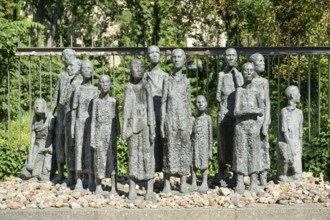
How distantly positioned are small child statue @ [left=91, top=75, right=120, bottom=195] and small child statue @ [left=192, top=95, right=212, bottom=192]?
1183mm

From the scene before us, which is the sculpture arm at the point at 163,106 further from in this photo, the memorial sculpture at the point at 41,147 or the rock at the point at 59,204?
the memorial sculpture at the point at 41,147

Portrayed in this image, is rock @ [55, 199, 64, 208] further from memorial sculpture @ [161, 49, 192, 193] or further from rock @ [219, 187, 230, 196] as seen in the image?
rock @ [219, 187, 230, 196]

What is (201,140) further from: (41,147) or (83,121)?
(41,147)

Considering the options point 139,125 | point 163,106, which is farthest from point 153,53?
point 139,125

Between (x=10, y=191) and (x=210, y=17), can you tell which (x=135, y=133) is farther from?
(x=210, y=17)

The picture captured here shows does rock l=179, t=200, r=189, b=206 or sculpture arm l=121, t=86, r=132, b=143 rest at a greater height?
sculpture arm l=121, t=86, r=132, b=143

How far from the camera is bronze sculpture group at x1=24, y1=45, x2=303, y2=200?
8516 millimetres

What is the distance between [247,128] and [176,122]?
0.98 meters

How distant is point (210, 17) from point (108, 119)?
9.59 metres

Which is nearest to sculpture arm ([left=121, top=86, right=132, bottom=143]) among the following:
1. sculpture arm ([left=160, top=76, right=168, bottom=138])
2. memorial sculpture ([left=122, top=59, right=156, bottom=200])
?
memorial sculpture ([left=122, top=59, right=156, bottom=200])

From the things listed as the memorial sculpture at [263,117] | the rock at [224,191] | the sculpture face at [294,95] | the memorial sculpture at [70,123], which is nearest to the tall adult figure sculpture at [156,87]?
the rock at [224,191]

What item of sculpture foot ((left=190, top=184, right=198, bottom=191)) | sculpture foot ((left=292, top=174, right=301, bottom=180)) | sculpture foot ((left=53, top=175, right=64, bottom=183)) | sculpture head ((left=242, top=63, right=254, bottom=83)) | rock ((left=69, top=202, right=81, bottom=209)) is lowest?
rock ((left=69, top=202, right=81, bottom=209))

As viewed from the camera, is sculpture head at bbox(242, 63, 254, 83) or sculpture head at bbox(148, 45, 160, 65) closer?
sculpture head at bbox(242, 63, 254, 83)

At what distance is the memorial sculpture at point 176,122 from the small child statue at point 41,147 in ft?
7.45
